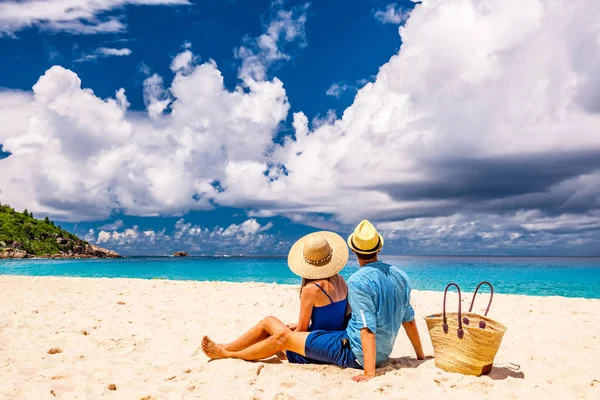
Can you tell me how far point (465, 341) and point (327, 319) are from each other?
4.97ft

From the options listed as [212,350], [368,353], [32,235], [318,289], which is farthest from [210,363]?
[32,235]

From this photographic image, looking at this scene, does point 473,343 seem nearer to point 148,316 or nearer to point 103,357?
point 103,357

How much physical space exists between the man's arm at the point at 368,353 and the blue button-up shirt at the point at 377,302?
0.06 m

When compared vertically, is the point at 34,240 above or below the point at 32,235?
below

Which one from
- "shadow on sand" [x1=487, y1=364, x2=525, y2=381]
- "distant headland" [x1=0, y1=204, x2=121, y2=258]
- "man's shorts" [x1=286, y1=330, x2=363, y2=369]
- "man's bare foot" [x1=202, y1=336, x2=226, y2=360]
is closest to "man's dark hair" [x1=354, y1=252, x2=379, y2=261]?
"man's shorts" [x1=286, y1=330, x2=363, y2=369]

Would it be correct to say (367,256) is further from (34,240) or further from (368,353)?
(34,240)

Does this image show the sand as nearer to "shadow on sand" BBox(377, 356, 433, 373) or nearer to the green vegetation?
"shadow on sand" BBox(377, 356, 433, 373)

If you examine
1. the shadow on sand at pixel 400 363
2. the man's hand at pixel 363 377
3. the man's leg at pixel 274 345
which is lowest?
the shadow on sand at pixel 400 363

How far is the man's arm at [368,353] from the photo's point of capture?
434cm

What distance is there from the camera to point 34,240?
11894 cm

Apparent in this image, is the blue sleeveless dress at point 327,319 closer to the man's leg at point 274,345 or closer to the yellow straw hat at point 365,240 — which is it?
the man's leg at point 274,345

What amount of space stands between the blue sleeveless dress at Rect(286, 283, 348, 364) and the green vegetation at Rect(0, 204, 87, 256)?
124 meters

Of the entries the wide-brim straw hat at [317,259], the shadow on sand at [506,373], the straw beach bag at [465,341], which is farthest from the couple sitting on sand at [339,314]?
the shadow on sand at [506,373]

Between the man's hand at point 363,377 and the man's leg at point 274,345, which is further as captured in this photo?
the man's leg at point 274,345
